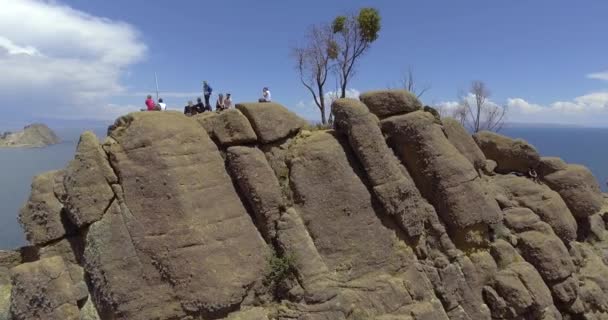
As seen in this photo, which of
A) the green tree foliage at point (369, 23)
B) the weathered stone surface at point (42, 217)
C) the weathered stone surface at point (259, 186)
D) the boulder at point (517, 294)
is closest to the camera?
the weathered stone surface at point (42, 217)

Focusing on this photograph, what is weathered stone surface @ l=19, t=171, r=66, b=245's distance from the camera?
1498 centimetres

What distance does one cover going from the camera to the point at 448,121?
20453mm

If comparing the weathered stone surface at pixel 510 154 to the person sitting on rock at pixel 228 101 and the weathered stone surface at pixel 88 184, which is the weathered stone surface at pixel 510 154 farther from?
the weathered stone surface at pixel 88 184

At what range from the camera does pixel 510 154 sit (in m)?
22.9

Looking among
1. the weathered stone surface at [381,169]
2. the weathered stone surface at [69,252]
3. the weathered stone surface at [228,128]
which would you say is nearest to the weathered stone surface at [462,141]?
the weathered stone surface at [381,169]

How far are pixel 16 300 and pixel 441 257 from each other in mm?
14538

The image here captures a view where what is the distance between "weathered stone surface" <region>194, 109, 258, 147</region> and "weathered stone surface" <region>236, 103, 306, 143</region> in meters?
0.36

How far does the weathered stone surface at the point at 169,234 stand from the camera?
1369 cm

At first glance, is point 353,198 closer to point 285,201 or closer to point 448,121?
point 285,201

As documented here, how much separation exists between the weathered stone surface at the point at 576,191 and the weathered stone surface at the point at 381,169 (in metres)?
9.02

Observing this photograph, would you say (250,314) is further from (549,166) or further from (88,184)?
(549,166)

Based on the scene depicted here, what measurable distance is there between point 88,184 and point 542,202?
1916 centimetres

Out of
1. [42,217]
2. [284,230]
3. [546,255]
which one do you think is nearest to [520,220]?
[546,255]

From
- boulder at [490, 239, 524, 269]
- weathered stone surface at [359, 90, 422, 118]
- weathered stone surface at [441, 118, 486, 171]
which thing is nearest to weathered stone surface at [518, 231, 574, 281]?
boulder at [490, 239, 524, 269]
